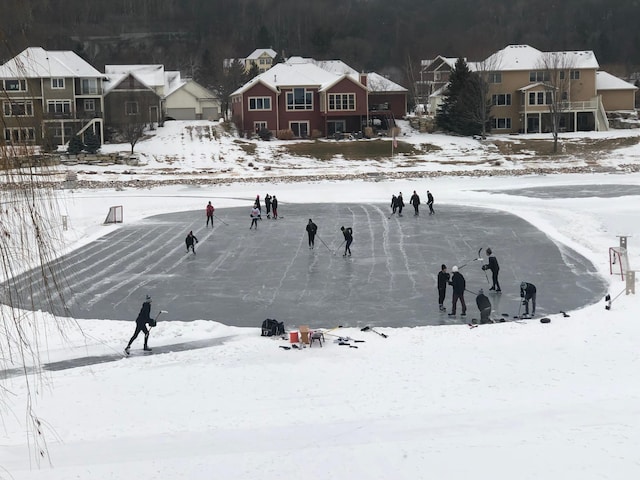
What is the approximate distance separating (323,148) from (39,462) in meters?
53.7

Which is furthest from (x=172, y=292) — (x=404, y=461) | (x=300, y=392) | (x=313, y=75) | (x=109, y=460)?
(x=313, y=75)

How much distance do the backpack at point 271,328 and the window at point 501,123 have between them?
5895 cm

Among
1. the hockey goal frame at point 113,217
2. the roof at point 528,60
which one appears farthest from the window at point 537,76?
the hockey goal frame at point 113,217

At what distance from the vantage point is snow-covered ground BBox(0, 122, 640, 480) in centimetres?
1035

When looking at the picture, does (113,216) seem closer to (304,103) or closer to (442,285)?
(442,285)

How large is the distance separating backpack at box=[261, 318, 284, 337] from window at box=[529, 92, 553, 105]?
58883 millimetres

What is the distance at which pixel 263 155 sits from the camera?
201 feet

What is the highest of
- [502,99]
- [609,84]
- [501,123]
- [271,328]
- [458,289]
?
[609,84]

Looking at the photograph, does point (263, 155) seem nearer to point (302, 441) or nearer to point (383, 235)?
point (383, 235)

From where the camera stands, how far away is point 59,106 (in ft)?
213

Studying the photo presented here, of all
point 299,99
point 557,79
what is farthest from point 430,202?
point 557,79

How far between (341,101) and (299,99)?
3.81 m

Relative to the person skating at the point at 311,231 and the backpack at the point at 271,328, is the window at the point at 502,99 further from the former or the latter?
the backpack at the point at 271,328

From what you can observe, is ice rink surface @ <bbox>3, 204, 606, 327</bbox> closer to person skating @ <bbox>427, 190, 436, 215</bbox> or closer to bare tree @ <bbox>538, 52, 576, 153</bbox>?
person skating @ <bbox>427, 190, 436, 215</bbox>
